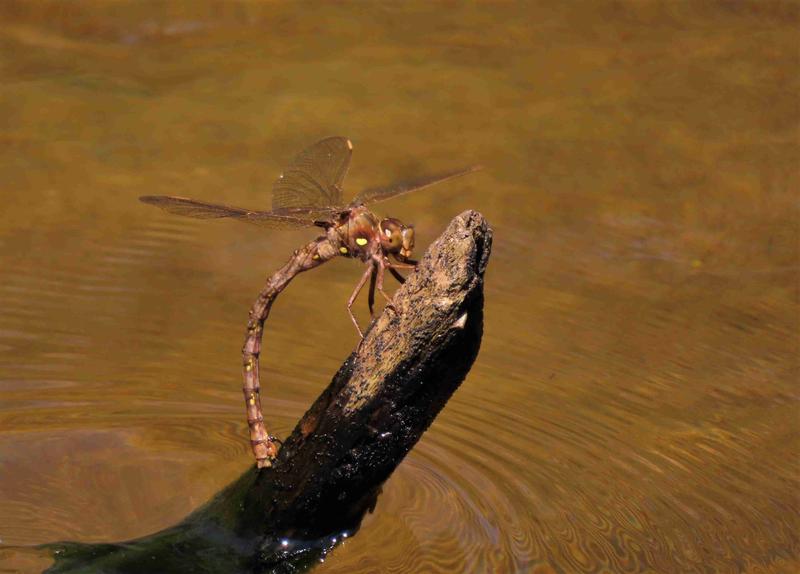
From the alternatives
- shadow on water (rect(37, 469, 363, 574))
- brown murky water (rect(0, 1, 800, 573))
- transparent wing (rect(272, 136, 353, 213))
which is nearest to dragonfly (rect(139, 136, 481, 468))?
transparent wing (rect(272, 136, 353, 213))

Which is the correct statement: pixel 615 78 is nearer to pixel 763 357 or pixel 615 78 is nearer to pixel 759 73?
pixel 759 73

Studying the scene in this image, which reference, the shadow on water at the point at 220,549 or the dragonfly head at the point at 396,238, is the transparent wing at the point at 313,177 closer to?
the dragonfly head at the point at 396,238

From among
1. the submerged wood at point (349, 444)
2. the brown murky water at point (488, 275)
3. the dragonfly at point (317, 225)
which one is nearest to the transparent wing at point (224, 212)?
the dragonfly at point (317, 225)

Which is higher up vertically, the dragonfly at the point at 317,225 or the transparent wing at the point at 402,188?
the transparent wing at the point at 402,188

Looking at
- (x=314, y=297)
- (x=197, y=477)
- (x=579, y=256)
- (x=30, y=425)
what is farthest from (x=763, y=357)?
(x=30, y=425)

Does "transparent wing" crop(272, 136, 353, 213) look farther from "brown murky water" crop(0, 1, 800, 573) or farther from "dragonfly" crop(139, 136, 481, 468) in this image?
"brown murky water" crop(0, 1, 800, 573)

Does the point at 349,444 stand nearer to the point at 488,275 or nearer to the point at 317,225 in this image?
the point at 317,225

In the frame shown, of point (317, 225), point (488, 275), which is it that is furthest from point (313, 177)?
point (488, 275)

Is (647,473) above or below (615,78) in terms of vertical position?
below
